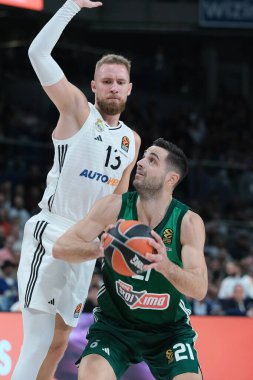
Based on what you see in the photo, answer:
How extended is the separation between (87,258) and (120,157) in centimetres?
102

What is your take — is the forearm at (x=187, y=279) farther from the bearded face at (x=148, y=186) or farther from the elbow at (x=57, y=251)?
the elbow at (x=57, y=251)

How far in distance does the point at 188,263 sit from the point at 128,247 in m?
0.48

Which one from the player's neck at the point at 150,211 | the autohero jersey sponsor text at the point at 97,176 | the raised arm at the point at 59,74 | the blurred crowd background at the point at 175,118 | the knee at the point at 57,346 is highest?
the raised arm at the point at 59,74

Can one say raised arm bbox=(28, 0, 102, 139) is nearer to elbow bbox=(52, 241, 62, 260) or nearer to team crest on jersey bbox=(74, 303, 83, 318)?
elbow bbox=(52, 241, 62, 260)

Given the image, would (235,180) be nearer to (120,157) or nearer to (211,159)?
(211,159)

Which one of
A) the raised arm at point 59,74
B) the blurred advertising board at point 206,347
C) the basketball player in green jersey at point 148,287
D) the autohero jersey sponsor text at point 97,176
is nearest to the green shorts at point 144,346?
the basketball player in green jersey at point 148,287

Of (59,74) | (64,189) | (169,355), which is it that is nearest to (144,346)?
(169,355)

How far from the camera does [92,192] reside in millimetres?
5875

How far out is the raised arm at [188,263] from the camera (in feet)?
16.0

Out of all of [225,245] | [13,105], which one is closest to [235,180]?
[225,245]

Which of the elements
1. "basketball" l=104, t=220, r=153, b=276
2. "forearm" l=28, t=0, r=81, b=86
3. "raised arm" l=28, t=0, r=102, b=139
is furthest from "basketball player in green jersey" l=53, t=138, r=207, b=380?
"forearm" l=28, t=0, r=81, b=86

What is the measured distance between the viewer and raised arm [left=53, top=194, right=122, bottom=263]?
5.25 m

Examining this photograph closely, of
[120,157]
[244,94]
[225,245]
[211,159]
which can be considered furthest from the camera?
[244,94]

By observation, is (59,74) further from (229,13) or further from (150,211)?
(229,13)
